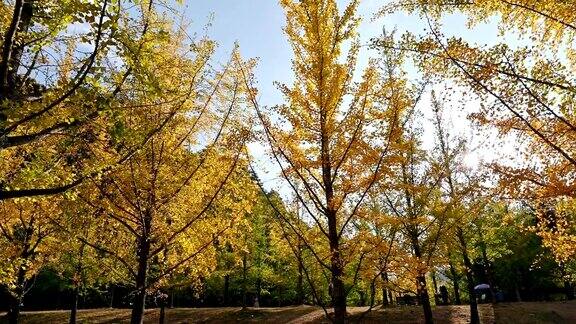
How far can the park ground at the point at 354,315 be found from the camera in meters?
19.8

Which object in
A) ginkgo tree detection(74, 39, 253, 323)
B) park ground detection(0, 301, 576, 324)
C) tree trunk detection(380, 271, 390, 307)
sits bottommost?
park ground detection(0, 301, 576, 324)

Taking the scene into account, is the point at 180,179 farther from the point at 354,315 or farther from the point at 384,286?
the point at 354,315

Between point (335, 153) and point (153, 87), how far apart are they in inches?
118

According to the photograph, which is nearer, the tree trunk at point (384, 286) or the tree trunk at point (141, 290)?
the tree trunk at point (141, 290)

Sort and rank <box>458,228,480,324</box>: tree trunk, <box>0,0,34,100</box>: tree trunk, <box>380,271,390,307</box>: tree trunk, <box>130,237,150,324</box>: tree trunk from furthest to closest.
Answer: <box>458,228,480,324</box>: tree trunk
<box>380,271,390,307</box>: tree trunk
<box>130,237,150,324</box>: tree trunk
<box>0,0,34,100</box>: tree trunk

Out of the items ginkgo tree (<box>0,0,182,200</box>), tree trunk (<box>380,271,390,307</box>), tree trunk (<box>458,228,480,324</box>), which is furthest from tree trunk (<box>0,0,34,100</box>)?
tree trunk (<box>458,228,480,324</box>)

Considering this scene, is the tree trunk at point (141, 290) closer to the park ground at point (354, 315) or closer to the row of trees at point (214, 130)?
the row of trees at point (214, 130)

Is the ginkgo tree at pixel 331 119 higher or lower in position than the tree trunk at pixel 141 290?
higher

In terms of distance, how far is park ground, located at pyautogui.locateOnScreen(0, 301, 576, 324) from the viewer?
65.1 feet

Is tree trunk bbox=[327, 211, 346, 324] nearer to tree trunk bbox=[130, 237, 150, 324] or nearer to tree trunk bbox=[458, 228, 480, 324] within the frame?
tree trunk bbox=[130, 237, 150, 324]

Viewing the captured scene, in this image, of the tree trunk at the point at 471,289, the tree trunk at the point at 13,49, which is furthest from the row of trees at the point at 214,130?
the tree trunk at the point at 471,289

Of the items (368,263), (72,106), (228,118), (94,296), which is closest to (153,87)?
(72,106)

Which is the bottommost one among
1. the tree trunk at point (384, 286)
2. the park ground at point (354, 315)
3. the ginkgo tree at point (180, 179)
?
the park ground at point (354, 315)

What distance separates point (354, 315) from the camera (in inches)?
767
